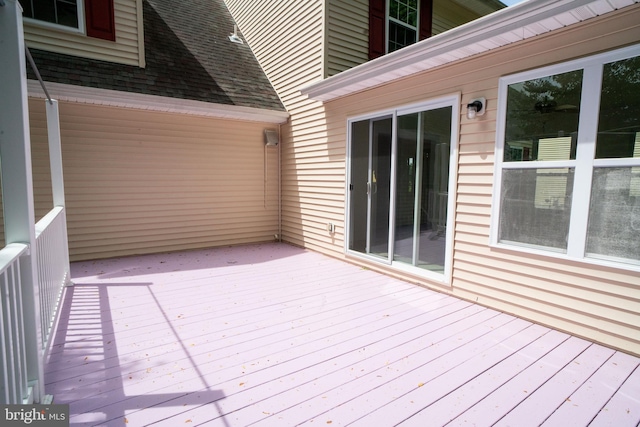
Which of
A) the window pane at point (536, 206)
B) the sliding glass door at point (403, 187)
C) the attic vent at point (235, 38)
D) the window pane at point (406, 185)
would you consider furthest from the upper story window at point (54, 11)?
the window pane at point (536, 206)

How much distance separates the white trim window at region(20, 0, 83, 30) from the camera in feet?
14.8

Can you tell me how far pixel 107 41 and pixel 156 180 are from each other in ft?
7.17

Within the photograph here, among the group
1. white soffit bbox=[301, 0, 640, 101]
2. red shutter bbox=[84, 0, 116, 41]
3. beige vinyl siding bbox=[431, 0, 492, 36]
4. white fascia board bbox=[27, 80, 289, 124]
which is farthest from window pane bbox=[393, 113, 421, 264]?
red shutter bbox=[84, 0, 116, 41]

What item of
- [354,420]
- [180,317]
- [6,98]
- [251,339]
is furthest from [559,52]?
[180,317]

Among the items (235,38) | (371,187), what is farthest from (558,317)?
(235,38)

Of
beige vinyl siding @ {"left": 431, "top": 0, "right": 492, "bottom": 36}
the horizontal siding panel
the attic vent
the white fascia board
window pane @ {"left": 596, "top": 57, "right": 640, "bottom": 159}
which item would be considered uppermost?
beige vinyl siding @ {"left": 431, "top": 0, "right": 492, "bottom": 36}

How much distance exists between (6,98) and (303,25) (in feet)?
15.7

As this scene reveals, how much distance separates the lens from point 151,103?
485cm

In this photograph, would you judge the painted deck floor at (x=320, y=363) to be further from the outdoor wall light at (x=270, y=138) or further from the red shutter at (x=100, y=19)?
the red shutter at (x=100, y=19)

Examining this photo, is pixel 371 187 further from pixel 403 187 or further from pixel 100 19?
pixel 100 19

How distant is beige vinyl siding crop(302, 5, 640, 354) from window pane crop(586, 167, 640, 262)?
16 cm

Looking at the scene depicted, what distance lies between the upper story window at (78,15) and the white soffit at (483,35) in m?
3.74

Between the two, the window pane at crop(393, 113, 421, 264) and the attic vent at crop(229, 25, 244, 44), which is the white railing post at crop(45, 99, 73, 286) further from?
the attic vent at crop(229, 25, 244, 44)

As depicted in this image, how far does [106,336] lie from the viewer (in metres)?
2.68
